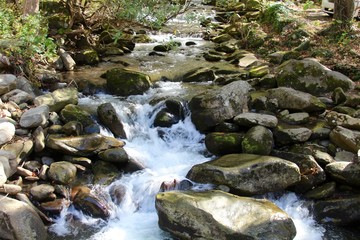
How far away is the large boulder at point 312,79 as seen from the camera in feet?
29.0

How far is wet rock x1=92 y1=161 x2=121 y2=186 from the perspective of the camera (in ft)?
21.9

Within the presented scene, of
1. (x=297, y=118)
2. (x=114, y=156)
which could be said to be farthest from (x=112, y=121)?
(x=297, y=118)

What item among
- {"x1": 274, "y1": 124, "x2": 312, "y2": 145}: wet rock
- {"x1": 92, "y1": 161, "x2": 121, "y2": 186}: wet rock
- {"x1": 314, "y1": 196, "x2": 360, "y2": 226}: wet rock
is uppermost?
{"x1": 274, "y1": 124, "x2": 312, "y2": 145}: wet rock

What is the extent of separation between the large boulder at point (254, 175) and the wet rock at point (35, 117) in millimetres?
3178

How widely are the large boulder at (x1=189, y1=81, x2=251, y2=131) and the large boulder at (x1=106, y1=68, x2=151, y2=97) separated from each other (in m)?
1.84

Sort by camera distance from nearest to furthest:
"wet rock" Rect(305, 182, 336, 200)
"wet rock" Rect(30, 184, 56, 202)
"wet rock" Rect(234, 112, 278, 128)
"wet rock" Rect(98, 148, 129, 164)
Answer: "wet rock" Rect(30, 184, 56, 202)
"wet rock" Rect(305, 182, 336, 200)
"wet rock" Rect(98, 148, 129, 164)
"wet rock" Rect(234, 112, 278, 128)

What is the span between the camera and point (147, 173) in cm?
707

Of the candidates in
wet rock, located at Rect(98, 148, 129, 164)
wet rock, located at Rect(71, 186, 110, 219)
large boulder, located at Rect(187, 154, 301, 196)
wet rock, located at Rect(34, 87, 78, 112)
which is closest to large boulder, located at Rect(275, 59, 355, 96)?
large boulder, located at Rect(187, 154, 301, 196)

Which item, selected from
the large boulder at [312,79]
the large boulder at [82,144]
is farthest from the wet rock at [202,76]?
the large boulder at [82,144]

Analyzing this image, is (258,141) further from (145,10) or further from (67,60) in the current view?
(67,60)

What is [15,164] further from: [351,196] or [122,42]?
[122,42]

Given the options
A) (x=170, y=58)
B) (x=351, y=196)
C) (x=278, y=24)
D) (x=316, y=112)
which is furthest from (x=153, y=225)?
(x=278, y=24)

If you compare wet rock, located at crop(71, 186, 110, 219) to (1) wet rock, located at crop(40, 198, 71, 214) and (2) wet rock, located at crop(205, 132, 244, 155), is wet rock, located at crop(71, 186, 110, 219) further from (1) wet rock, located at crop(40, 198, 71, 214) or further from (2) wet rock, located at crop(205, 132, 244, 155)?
(2) wet rock, located at crop(205, 132, 244, 155)

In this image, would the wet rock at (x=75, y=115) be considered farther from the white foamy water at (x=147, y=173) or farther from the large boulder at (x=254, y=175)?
the large boulder at (x=254, y=175)
